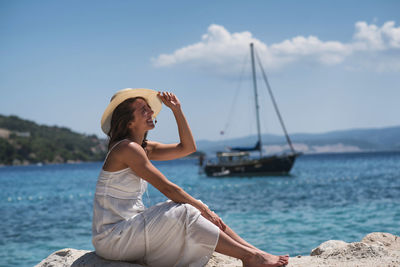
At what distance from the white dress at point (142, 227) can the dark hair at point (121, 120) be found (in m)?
0.34

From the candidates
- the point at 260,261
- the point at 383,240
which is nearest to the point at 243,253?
the point at 260,261

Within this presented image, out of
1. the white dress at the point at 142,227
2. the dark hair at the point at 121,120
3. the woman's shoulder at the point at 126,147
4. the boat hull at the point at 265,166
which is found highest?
the dark hair at the point at 121,120

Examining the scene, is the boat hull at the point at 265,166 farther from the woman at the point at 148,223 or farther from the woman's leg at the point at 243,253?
the woman at the point at 148,223

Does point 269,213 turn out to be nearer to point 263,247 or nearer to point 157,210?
point 263,247

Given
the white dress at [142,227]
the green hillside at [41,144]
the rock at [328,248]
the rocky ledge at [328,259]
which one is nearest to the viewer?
the white dress at [142,227]

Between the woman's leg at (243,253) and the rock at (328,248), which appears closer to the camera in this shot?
the woman's leg at (243,253)

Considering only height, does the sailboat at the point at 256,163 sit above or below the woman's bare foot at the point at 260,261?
below

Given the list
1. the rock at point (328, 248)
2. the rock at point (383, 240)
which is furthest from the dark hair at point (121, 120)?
the rock at point (383, 240)

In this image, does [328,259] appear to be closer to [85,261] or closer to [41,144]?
[85,261]

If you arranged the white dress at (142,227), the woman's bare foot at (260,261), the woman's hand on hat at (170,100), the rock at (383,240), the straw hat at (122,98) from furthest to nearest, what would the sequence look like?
the rock at (383,240) < the woman's hand on hat at (170,100) < the straw hat at (122,98) < the woman's bare foot at (260,261) < the white dress at (142,227)

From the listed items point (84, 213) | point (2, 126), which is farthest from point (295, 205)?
point (2, 126)

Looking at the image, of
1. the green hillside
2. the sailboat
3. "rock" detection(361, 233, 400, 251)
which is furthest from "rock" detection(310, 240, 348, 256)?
the green hillside

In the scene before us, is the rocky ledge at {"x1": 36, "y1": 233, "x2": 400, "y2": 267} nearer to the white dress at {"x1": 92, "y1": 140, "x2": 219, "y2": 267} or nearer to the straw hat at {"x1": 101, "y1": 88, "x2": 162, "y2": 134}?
the white dress at {"x1": 92, "y1": 140, "x2": 219, "y2": 267}

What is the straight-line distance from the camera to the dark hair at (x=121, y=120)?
3.29 m
